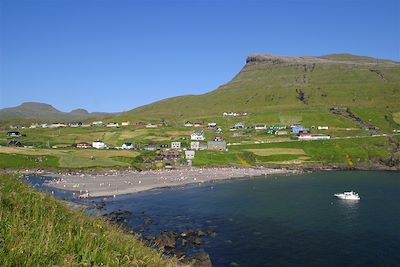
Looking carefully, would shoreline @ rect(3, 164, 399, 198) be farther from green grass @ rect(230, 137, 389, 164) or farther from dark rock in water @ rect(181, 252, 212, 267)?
dark rock in water @ rect(181, 252, 212, 267)

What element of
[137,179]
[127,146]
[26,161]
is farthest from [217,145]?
[26,161]

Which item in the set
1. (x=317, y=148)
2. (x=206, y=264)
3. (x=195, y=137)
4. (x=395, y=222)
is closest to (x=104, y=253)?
(x=206, y=264)

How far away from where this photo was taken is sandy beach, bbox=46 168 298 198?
104125 millimetres

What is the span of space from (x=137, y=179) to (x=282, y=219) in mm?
59536

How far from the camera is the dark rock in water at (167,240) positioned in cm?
5420

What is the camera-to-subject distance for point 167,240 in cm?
5656

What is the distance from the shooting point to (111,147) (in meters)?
177

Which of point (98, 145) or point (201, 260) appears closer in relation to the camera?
point (201, 260)

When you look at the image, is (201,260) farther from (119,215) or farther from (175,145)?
(175,145)

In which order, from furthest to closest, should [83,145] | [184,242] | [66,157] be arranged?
[83,145], [66,157], [184,242]

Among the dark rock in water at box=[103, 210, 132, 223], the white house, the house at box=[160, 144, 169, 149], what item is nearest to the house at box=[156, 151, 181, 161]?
the house at box=[160, 144, 169, 149]

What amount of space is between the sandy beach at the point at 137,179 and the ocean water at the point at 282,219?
681 centimetres

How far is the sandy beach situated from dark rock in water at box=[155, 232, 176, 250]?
40964 mm

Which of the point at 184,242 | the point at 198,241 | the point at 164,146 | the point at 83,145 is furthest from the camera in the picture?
the point at 164,146
